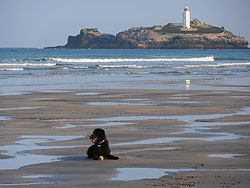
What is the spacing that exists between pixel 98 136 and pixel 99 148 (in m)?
0.17

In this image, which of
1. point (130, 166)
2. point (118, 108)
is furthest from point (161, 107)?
point (130, 166)

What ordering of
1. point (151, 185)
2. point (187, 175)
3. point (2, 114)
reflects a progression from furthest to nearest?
point (2, 114) → point (187, 175) → point (151, 185)

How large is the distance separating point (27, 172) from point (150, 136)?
3.76 m

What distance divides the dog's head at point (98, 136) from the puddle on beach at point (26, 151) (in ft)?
1.93

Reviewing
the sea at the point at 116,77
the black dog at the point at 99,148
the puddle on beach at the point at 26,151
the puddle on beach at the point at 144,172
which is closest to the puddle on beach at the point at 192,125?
the puddle on beach at the point at 26,151

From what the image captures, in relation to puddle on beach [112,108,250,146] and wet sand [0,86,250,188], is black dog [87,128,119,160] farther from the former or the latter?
puddle on beach [112,108,250,146]

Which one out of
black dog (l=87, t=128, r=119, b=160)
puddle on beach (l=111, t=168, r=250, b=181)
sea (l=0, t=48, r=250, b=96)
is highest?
black dog (l=87, t=128, r=119, b=160)

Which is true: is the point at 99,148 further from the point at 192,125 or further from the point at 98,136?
the point at 192,125

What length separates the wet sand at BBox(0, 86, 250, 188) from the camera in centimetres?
779

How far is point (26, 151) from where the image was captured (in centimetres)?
980

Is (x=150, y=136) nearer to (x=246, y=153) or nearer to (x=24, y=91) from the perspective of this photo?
(x=246, y=153)

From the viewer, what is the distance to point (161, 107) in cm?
1705

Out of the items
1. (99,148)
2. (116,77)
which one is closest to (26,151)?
(99,148)

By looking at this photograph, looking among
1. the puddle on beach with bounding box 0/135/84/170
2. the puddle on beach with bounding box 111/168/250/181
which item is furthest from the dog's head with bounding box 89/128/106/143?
the puddle on beach with bounding box 111/168/250/181
